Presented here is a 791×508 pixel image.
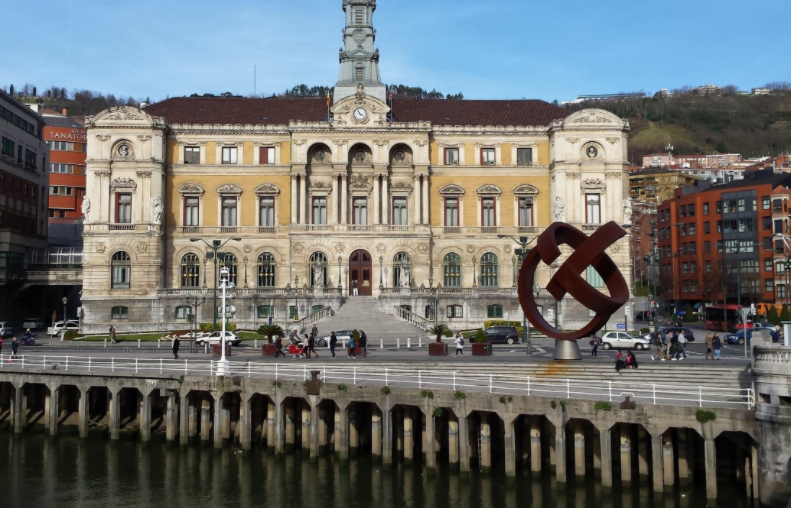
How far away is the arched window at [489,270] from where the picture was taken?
294 ft

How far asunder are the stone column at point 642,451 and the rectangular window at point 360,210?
5581cm

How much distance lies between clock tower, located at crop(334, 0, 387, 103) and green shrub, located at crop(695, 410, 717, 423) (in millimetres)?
66858

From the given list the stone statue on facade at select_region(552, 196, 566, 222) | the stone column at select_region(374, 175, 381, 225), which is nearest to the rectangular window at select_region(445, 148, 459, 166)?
the stone column at select_region(374, 175, 381, 225)

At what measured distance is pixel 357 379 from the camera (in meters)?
41.1

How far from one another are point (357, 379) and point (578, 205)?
51.6 meters

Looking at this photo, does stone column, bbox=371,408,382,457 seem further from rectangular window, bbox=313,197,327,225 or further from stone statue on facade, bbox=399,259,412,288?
rectangular window, bbox=313,197,327,225

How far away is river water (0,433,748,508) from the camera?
1339 inches

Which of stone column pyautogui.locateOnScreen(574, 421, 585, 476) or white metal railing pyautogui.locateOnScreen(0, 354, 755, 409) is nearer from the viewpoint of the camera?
white metal railing pyautogui.locateOnScreen(0, 354, 755, 409)

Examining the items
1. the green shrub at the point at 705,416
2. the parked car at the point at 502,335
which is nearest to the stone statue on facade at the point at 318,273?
the parked car at the point at 502,335

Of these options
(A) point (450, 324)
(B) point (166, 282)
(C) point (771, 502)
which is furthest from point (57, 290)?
(C) point (771, 502)

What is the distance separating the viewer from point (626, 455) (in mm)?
34750

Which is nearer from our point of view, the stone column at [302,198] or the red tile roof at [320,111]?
the stone column at [302,198]

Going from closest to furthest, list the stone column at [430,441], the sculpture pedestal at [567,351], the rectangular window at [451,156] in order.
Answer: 1. the stone column at [430,441]
2. the sculpture pedestal at [567,351]
3. the rectangular window at [451,156]

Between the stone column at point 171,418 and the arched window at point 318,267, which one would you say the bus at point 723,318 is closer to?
the arched window at point 318,267
